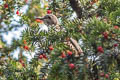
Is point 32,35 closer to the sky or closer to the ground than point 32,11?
closer to the ground

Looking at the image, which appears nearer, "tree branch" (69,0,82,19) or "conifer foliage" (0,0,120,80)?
"conifer foliage" (0,0,120,80)

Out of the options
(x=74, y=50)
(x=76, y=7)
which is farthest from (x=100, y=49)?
(x=76, y=7)

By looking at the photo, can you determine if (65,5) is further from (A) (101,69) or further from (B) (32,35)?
(A) (101,69)

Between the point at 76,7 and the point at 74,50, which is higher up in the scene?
the point at 76,7

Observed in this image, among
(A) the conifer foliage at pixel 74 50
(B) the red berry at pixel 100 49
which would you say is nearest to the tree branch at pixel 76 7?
(A) the conifer foliage at pixel 74 50

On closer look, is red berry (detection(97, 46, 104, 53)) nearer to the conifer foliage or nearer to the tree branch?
the conifer foliage

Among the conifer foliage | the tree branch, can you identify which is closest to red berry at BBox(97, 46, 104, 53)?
the conifer foliage

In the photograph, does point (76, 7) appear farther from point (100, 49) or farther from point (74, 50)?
point (100, 49)

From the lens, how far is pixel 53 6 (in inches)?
140

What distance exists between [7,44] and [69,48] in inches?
183

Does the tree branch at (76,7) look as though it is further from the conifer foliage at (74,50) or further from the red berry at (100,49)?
the red berry at (100,49)

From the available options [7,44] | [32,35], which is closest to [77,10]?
A: [32,35]

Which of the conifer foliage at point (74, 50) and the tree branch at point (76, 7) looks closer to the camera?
the conifer foliage at point (74, 50)

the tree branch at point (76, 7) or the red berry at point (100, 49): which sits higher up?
the tree branch at point (76, 7)
